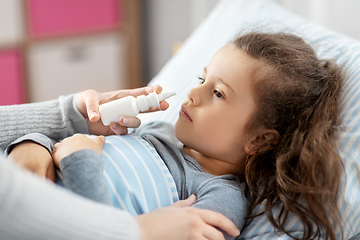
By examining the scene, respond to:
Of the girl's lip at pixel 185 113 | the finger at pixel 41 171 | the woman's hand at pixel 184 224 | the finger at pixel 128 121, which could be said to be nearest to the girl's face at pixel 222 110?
the girl's lip at pixel 185 113

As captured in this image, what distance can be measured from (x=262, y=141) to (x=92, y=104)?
410 millimetres

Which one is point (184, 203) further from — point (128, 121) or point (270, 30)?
point (270, 30)

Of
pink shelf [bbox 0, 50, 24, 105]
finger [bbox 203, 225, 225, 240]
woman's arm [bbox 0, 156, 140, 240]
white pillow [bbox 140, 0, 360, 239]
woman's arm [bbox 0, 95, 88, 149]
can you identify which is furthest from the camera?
pink shelf [bbox 0, 50, 24, 105]

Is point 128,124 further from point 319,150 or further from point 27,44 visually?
point 27,44

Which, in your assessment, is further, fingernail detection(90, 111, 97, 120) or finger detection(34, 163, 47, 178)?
fingernail detection(90, 111, 97, 120)

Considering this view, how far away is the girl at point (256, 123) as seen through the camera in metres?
0.72

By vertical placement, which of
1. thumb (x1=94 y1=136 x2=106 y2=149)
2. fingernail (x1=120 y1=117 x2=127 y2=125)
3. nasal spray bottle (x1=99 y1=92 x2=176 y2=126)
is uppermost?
nasal spray bottle (x1=99 y1=92 x2=176 y2=126)

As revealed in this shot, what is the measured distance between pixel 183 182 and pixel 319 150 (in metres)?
0.29

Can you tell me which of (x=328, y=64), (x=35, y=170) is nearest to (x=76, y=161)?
(x=35, y=170)

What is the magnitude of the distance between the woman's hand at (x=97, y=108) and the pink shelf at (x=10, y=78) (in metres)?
1.47

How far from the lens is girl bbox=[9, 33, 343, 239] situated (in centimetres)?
72

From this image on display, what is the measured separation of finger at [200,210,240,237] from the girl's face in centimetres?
22

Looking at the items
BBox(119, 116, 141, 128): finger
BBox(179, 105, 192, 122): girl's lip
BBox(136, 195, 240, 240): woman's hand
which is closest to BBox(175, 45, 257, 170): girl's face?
BBox(179, 105, 192, 122): girl's lip

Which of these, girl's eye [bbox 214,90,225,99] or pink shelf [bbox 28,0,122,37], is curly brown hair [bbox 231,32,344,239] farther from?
pink shelf [bbox 28,0,122,37]
